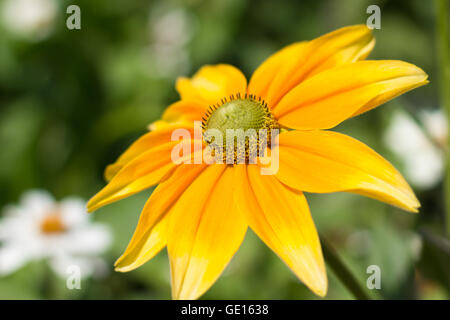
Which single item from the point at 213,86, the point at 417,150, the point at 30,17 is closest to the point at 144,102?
the point at 30,17

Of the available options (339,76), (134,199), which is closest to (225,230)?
(339,76)

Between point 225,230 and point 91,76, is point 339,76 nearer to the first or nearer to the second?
point 225,230

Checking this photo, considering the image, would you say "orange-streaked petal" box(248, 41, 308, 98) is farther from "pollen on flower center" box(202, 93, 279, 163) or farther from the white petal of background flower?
the white petal of background flower

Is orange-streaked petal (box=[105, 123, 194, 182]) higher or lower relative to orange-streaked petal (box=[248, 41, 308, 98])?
lower

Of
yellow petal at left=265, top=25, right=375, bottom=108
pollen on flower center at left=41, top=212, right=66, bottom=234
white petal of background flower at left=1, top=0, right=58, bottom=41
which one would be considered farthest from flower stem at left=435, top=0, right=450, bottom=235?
white petal of background flower at left=1, top=0, right=58, bottom=41

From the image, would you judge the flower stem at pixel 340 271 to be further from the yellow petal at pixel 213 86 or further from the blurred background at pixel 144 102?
the blurred background at pixel 144 102

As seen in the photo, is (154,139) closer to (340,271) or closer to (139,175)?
(139,175)
